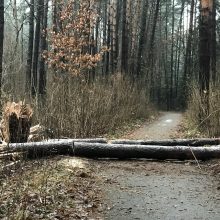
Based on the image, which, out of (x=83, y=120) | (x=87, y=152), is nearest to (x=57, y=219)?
(x=87, y=152)

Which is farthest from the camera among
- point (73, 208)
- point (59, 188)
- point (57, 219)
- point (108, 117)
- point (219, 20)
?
point (219, 20)

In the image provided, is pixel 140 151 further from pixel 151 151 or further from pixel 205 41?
pixel 205 41

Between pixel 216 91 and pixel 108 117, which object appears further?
pixel 108 117

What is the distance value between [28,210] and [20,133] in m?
3.58

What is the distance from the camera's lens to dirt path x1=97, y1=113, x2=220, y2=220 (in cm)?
535

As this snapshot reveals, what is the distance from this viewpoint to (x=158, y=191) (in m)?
6.24

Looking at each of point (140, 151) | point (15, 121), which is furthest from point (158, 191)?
point (15, 121)

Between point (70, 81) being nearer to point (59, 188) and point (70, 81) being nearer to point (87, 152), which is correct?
point (87, 152)

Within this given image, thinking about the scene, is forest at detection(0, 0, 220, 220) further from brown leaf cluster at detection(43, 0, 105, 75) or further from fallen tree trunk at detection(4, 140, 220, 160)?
brown leaf cluster at detection(43, 0, 105, 75)

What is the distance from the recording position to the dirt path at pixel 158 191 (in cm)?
535

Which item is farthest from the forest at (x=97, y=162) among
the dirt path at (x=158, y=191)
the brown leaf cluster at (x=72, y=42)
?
the brown leaf cluster at (x=72, y=42)

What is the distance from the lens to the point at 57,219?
493 centimetres

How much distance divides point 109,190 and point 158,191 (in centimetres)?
69

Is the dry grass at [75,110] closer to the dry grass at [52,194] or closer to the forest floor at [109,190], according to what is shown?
the forest floor at [109,190]
